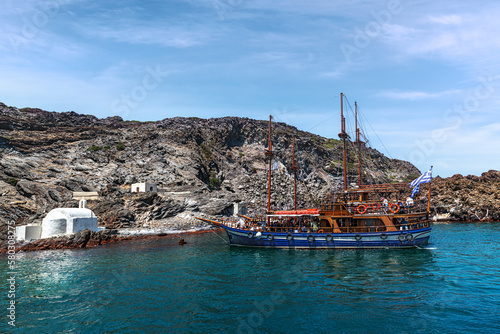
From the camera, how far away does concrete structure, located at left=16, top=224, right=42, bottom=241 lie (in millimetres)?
44250

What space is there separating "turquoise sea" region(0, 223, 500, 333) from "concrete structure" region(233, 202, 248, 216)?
132 feet

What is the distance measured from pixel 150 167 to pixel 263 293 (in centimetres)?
7453

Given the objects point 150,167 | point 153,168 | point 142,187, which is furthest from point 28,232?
point 150,167

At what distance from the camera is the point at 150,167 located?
3494 inches

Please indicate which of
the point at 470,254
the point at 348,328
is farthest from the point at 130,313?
the point at 470,254

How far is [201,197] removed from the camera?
7662 cm

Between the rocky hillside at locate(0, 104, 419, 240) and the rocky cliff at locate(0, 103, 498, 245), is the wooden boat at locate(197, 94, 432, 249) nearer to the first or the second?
the rocky cliff at locate(0, 103, 498, 245)

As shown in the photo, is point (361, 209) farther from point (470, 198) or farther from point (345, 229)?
point (470, 198)

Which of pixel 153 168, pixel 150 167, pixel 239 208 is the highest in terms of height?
pixel 150 167

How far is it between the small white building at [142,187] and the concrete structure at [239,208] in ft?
70.6

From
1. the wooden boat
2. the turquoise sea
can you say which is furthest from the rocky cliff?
the turquoise sea

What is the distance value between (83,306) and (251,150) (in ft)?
347

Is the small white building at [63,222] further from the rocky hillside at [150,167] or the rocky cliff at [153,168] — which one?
the rocky hillside at [150,167]

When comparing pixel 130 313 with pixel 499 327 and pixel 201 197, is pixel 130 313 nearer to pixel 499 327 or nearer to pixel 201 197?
pixel 499 327
